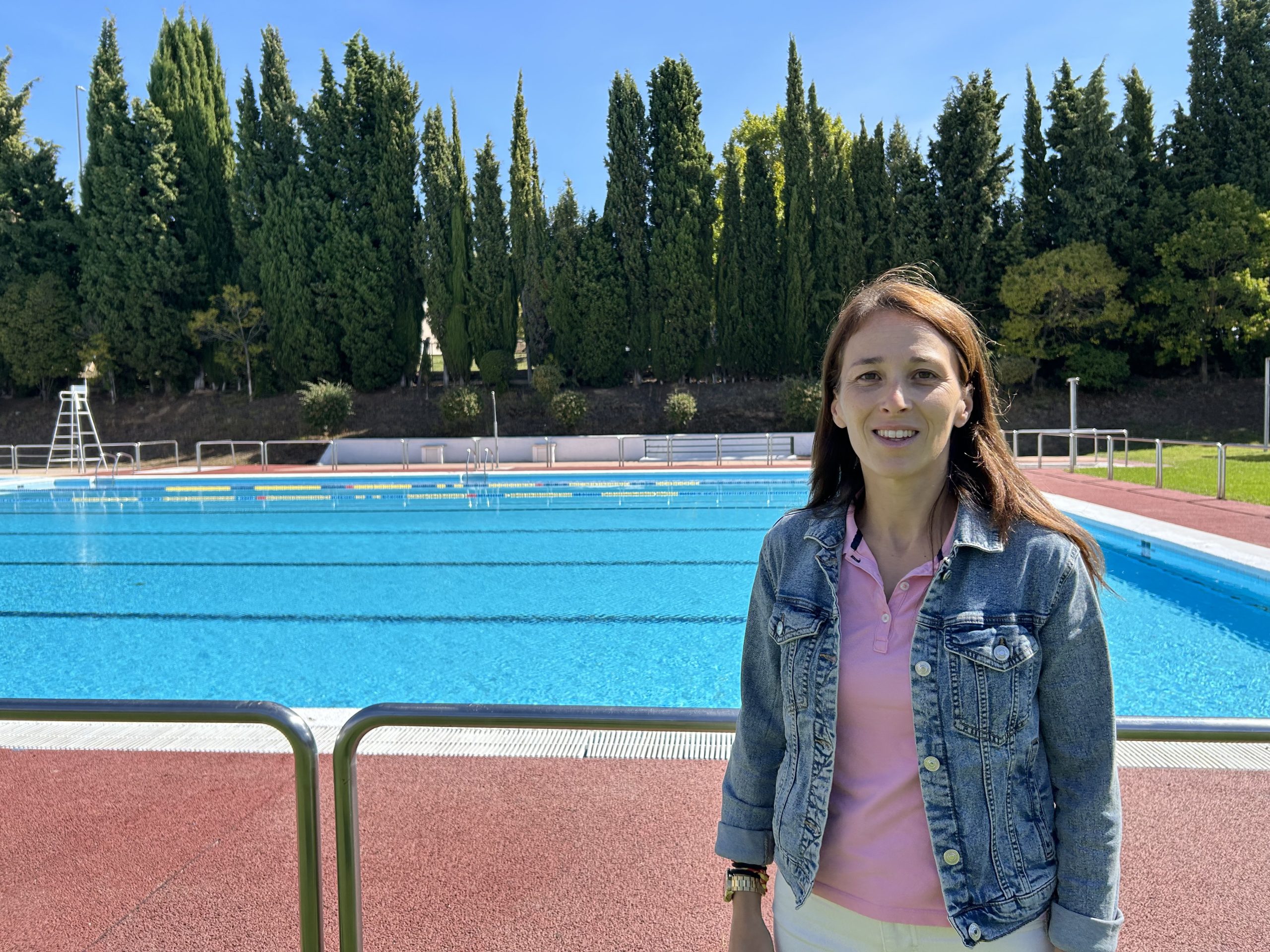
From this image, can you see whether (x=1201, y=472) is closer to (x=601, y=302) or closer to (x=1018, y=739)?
(x=1018, y=739)

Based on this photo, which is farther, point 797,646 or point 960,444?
point 960,444

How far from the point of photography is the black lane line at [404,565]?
9.60m

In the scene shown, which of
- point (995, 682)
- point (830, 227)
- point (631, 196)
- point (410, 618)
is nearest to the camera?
point (995, 682)

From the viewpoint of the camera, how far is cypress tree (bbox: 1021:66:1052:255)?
26.9 meters

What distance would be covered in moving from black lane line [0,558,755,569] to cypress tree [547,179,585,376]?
1906cm

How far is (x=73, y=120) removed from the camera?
30.7 meters

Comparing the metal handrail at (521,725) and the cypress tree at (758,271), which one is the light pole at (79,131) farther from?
the metal handrail at (521,725)

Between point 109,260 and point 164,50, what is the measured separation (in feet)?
24.2

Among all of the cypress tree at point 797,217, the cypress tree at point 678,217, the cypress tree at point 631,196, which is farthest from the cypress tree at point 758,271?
the cypress tree at point 631,196

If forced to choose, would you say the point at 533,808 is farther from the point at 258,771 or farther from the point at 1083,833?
the point at 1083,833

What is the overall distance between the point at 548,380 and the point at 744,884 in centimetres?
2587

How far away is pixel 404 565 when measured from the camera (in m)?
9.80

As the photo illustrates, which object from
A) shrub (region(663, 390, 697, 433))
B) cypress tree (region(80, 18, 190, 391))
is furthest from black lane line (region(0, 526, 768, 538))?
cypress tree (region(80, 18, 190, 391))

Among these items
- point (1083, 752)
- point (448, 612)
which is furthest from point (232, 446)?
point (1083, 752)
